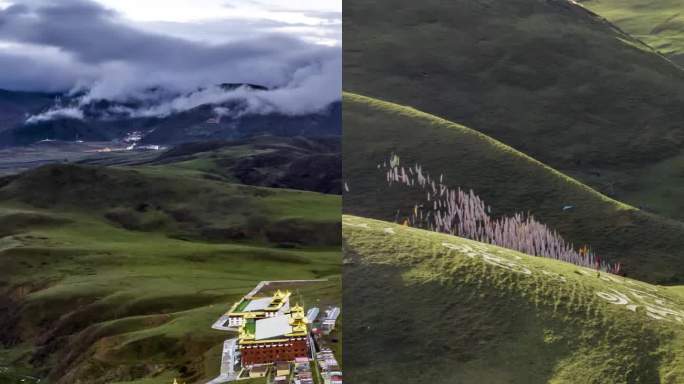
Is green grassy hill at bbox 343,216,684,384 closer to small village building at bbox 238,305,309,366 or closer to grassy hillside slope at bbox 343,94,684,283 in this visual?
small village building at bbox 238,305,309,366

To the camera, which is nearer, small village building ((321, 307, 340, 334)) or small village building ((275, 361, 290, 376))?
→ small village building ((275, 361, 290, 376))

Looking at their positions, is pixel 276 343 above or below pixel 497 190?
below

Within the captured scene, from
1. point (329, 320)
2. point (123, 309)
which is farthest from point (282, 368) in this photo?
point (123, 309)

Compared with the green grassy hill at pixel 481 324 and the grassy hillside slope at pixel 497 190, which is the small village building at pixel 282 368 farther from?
the green grassy hill at pixel 481 324

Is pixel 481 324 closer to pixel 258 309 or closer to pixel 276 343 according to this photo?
pixel 276 343

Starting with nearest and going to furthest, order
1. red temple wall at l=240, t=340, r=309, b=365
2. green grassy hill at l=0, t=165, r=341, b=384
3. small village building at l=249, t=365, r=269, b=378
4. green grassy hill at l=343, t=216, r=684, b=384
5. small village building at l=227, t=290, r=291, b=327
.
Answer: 1. green grassy hill at l=343, t=216, r=684, b=384
2. small village building at l=249, t=365, r=269, b=378
3. red temple wall at l=240, t=340, r=309, b=365
4. small village building at l=227, t=290, r=291, b=327
5. green grassy hill at l=0, t=165, r=341, b=384

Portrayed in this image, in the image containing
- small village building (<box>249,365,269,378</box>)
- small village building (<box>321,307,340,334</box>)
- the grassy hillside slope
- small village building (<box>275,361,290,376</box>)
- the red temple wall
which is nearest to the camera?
small village building (<box>275,361,290,376</box>)

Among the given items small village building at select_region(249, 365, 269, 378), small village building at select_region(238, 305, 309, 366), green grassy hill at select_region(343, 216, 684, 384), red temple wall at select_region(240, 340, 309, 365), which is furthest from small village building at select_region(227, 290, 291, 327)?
green grassy hill at select_region(343, 216, 684, 384)
